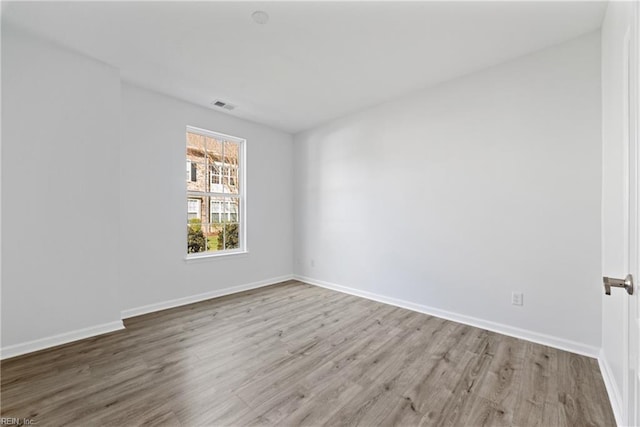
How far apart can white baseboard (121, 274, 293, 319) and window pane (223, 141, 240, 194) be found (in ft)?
4.95

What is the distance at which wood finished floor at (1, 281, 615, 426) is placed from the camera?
157 centimetres

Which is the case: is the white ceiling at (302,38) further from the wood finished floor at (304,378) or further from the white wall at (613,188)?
the wood finished floor at (304,378)

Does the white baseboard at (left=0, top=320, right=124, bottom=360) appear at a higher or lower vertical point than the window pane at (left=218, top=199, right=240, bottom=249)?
lower

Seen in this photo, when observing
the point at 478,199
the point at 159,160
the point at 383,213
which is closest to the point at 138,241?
the point at 159,160

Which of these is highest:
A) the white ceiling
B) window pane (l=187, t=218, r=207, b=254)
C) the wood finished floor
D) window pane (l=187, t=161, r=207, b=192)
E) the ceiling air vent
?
the white ceiling

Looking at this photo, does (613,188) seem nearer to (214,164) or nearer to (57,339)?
(214,164)

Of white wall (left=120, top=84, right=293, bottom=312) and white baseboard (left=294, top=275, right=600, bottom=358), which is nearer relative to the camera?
white baseboard (left=294, top=275, right=600, bottom=358)

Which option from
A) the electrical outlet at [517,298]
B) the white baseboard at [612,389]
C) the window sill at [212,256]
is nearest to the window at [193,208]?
the window sill at [212,256]

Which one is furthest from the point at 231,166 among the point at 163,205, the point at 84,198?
the point at 84,198

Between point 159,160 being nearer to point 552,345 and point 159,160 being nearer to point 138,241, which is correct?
point 138,241

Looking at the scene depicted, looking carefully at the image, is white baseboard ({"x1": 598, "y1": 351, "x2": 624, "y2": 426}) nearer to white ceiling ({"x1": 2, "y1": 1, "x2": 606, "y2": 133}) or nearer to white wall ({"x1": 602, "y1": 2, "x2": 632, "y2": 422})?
white wall ({"x1": 602, "y1": 2, "x2": 632, "y2": 422})

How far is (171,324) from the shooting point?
287cm

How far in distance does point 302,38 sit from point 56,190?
2608mm

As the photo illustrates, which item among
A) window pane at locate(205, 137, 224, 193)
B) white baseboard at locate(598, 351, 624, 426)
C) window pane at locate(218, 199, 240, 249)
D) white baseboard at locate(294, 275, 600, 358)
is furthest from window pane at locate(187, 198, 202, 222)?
white baseboard at locate(598, 351, 624, 426)
